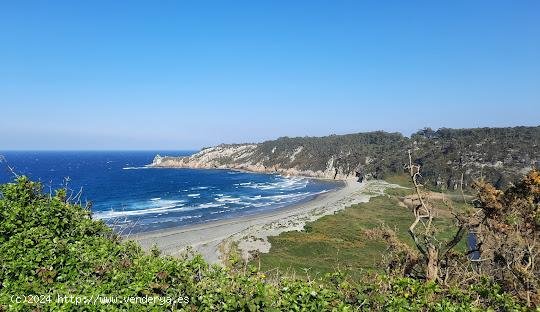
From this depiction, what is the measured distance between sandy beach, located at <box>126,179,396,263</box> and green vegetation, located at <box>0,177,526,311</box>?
31023mm

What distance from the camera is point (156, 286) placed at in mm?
8586

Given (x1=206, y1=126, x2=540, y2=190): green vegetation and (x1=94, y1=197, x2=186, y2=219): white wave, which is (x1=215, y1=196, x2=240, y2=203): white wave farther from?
(x1=206, y1=126, x2=540, y2=190): green vegetation

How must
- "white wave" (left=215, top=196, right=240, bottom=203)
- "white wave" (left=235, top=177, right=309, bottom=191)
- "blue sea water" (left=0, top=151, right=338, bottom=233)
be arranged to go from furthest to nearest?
"white wave" (left=235, top=177, right=309, bottom=191)
"white wave" (left=215, top=196, right=240, bottom=203)
"blue sea water" (left=0, top=151, right=338, bottom=233)

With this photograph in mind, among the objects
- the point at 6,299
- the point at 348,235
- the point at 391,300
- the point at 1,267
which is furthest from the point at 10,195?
the point at 348,235

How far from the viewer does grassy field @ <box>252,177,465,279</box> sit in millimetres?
47812

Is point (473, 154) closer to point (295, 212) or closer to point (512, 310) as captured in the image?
point (295, 212)

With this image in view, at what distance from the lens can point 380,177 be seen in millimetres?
150875

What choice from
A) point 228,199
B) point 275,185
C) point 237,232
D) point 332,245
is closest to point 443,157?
point 275,185

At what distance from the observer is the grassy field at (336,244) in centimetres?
4781

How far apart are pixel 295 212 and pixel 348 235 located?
21552mm

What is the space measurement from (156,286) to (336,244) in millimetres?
53492

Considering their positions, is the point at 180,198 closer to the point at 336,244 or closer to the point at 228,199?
the point at 228,199

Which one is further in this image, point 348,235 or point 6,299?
point 348,235

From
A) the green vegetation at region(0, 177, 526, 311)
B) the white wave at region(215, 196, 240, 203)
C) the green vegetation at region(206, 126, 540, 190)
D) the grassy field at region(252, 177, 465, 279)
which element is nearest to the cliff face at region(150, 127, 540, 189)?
the green vegetation at region(206, 126, 540, 190)
